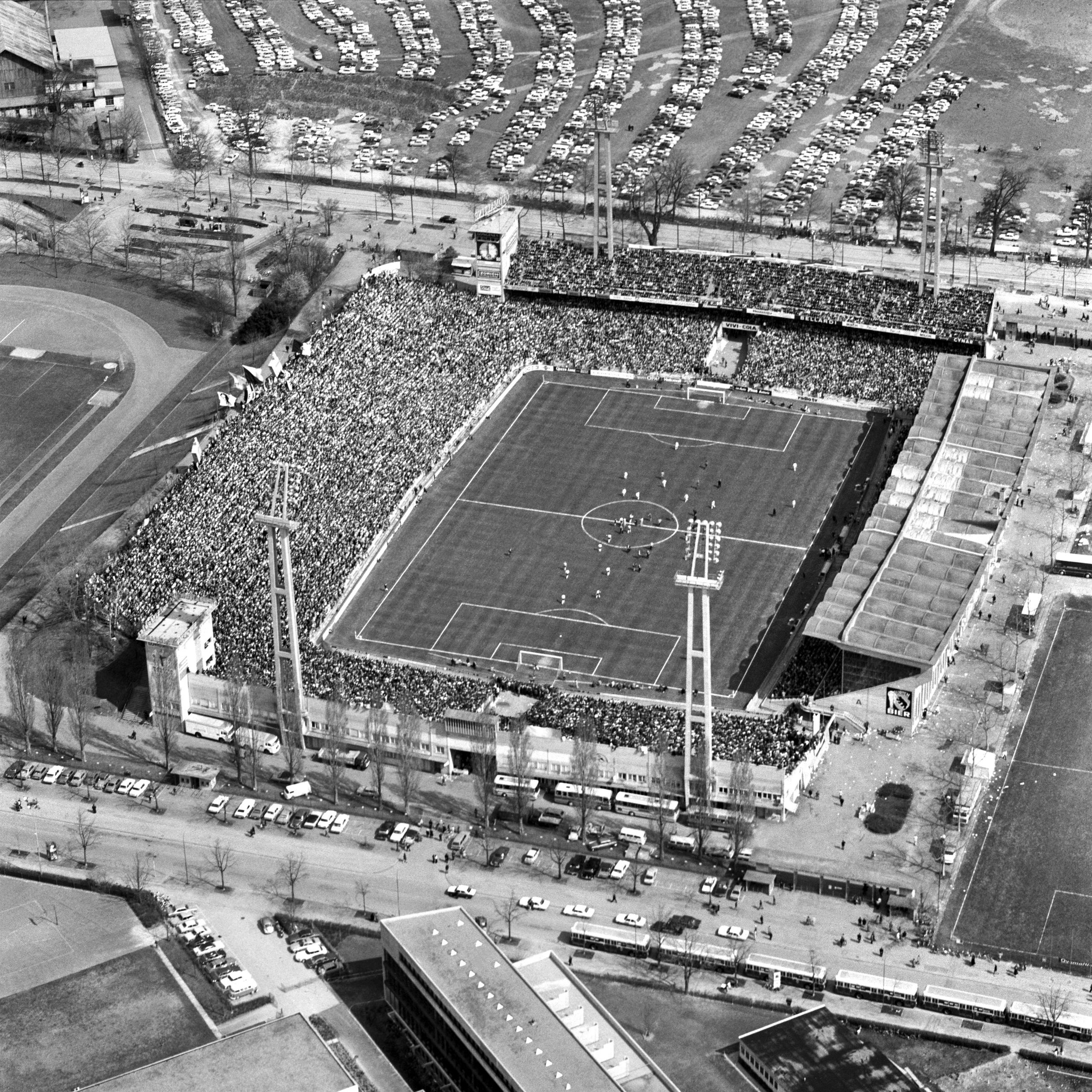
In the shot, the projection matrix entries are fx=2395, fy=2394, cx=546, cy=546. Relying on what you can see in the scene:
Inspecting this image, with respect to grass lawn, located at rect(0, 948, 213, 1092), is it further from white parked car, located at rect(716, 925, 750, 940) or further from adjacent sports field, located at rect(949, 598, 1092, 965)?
adjacent sports field, located at rect(949, 598, 1092, 965)

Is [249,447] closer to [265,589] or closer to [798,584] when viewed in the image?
[265,589]

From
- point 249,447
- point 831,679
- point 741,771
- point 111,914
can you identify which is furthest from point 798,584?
point 111,914

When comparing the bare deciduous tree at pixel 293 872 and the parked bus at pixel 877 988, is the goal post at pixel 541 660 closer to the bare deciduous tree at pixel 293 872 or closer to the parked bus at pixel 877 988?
the bare deciduous tree at pixel 293 872

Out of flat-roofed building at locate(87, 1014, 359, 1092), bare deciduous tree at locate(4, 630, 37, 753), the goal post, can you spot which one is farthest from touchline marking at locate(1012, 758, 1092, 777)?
bare deciduous tree at locate(4, 630, 37, 753)

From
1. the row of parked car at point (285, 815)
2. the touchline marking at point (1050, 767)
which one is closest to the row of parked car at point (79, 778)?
the row of parked car at point (285, 815)

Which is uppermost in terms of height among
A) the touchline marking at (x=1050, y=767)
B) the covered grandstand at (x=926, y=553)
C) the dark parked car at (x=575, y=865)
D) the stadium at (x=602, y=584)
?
the covered grandstand at (x=926, y=553)
